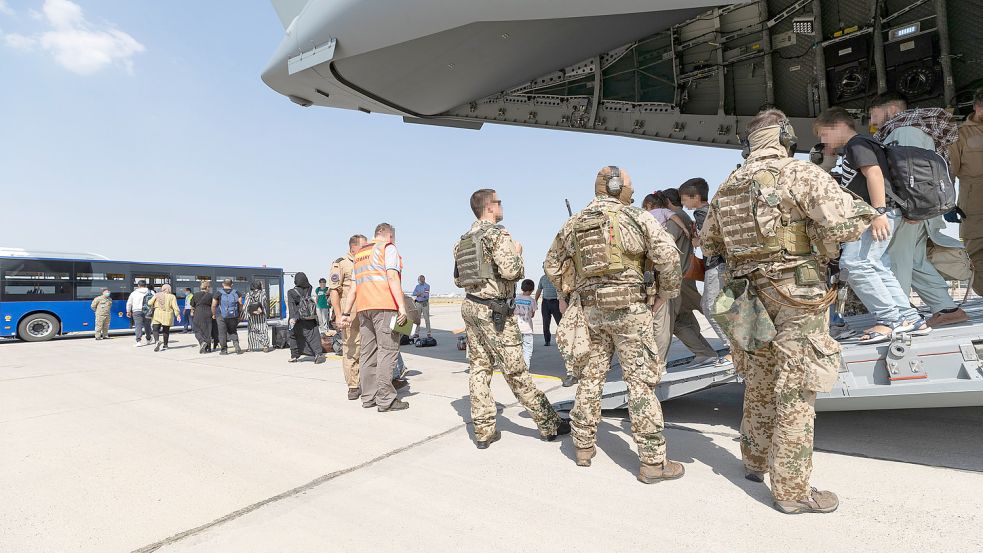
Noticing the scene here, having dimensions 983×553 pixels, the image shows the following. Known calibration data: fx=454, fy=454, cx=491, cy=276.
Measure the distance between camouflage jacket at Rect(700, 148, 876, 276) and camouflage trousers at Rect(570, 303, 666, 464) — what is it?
61 cm

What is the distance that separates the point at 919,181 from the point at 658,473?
2.44 meters

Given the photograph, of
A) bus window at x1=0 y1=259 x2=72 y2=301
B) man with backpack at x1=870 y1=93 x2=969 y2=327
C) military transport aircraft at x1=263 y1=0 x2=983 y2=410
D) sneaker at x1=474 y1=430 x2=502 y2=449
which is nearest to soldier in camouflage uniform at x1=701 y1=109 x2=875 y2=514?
military transport aircraft at x1=263 y1=0 x2=983 y2=410

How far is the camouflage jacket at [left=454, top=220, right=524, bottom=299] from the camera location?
→ 3197 mm

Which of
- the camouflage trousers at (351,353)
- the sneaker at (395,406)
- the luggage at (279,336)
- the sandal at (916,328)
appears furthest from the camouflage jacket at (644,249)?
the luggage at (279,336)

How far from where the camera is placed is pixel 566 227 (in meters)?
2.94

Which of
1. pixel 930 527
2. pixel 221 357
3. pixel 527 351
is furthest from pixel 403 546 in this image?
pixel 221 357

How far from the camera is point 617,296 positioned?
262cm

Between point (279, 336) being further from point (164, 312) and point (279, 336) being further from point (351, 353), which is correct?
point (351, 353)

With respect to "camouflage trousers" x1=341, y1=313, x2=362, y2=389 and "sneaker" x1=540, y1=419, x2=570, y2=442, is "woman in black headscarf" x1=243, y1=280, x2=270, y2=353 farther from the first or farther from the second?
"sneaker" x1=540, y1=419, x2=570, y2=442

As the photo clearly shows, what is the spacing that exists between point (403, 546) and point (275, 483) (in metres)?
1.13

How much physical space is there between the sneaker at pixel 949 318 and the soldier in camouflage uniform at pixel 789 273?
188 centimetres

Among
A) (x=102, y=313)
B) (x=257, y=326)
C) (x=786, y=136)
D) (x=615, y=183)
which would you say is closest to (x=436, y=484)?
(x=615, y=183)

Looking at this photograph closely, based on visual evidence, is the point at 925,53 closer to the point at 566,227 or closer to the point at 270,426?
the point at 566,227

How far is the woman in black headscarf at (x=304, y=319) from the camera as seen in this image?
755 centimetres
